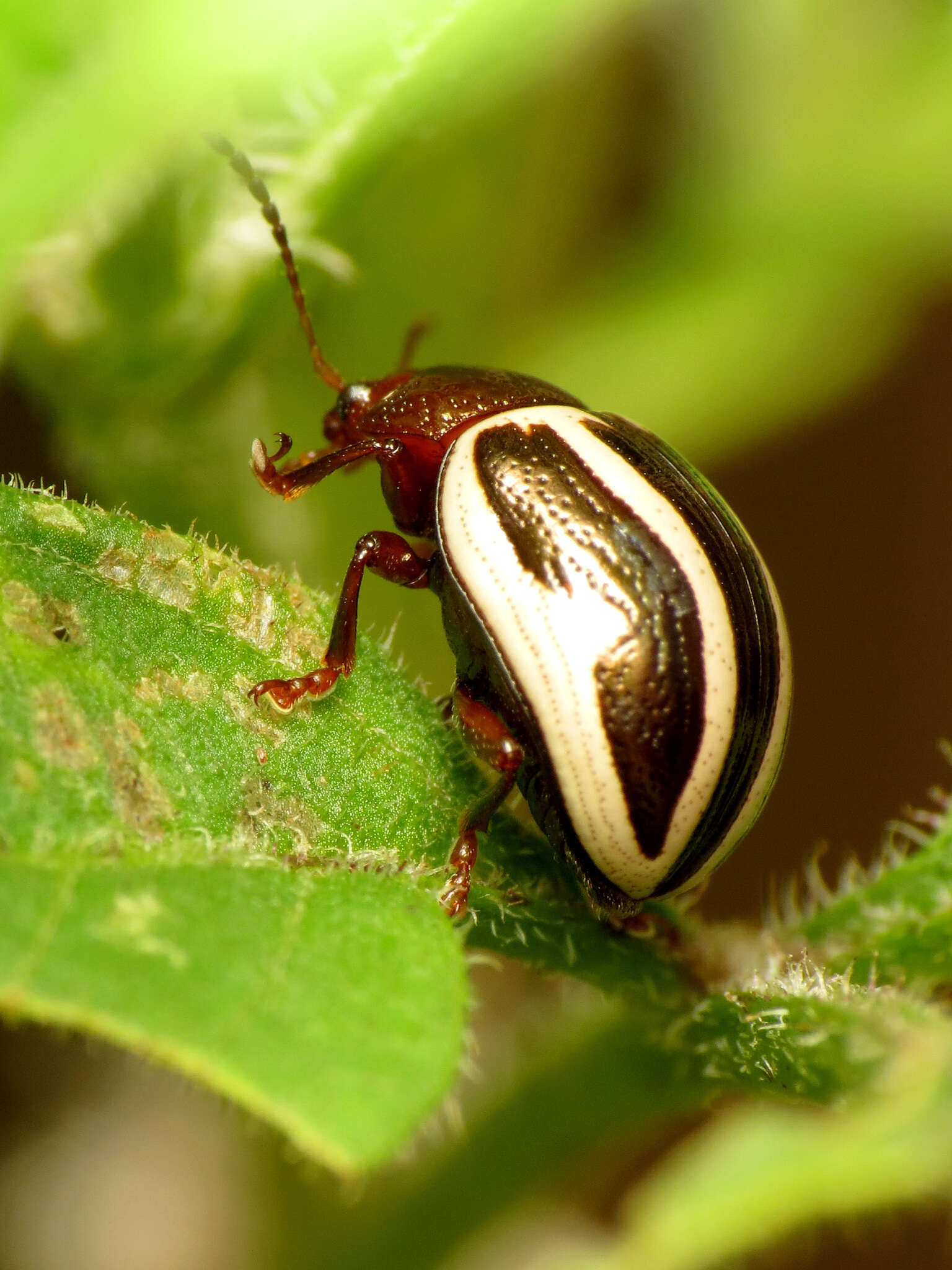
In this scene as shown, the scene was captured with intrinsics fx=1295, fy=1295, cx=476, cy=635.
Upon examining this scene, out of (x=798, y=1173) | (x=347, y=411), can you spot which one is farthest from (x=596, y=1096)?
(x=347, y=411)

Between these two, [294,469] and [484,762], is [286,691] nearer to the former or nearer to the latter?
[484,762]

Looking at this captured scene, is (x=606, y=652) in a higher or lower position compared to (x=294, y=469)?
higher

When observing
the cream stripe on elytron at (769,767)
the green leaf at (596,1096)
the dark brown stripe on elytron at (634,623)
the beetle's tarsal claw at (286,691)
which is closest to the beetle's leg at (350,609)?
the beetle's tarsal claw at (286,691)

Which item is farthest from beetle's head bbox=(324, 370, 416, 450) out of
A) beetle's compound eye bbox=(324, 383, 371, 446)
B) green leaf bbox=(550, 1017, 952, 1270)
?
green leaf bbox=(550, 1017, 952, 1270)

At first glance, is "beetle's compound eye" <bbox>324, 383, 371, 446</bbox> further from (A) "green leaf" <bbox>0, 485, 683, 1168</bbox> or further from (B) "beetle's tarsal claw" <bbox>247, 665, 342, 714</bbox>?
(B) "beetle's tarsal claw" <bbox>247, 665, 342, 714</bbox>

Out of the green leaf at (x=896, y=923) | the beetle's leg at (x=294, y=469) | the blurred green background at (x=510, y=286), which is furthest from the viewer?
the beetle's leg at (x=294, y=469)

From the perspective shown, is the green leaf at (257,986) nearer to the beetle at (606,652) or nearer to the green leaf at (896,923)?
the beetle at (606,652)

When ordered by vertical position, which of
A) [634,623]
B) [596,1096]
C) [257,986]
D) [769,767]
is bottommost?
[596,1096]
